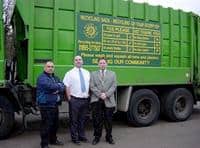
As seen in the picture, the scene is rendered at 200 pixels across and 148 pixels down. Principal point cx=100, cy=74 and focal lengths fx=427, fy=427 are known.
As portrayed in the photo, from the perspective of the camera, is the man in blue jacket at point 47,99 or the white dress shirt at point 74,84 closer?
the man in blue jacket at point 47,99

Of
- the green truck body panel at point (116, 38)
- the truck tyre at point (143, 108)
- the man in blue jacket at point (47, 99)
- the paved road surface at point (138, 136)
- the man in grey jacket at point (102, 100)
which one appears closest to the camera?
the man in blue jacket at point (47, 99)

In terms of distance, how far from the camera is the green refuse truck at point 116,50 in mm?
8805

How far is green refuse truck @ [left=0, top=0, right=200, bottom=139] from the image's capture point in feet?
28.9

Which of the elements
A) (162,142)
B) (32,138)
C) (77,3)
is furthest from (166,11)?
(32,138)

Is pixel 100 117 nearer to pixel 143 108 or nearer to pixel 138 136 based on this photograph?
pixel 138 136

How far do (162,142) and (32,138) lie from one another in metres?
2.72

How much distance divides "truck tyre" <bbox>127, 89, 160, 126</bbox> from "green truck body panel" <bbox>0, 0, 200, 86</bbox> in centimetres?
33

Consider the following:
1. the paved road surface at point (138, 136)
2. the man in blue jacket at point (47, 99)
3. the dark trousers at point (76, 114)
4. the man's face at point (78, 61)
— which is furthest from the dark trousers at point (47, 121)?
the man's face at point (78, 61)

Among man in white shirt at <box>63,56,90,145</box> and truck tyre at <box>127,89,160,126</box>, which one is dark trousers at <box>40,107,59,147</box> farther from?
truck tyre at <box>127,89,160,126</box>

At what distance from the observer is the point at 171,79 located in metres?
11.3

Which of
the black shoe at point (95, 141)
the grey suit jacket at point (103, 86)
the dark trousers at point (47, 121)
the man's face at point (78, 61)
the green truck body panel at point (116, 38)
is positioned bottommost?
the black shoe at point (95, 141)

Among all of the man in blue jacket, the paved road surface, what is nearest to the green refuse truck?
the paved road surface

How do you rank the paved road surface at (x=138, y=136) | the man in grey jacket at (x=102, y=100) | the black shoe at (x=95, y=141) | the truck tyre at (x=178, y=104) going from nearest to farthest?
the paved road surface at (x=138, y=136), the black shoe at (x=95, y=141), the man in grey jacket at (x=102, y=100), the truck tyre at (x=178, y=104)

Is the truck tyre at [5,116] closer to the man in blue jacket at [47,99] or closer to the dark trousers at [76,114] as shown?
the man in blue jacket at [47,99]
